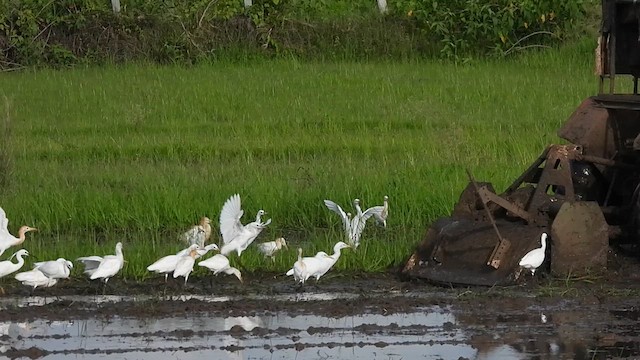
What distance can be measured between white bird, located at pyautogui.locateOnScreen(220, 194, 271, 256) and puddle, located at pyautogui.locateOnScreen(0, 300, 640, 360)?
65.9 inches

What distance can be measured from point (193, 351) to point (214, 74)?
40.1 ft

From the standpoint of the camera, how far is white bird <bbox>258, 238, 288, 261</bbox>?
10531 millimetres

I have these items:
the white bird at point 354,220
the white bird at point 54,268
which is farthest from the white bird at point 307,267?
the white bird at point 54,268

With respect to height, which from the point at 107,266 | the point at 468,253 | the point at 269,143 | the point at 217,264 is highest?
the point at 107,266

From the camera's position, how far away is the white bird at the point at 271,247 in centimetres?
1053

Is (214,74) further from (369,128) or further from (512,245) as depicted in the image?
(512,245)

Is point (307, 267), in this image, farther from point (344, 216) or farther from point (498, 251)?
point (344, 216)

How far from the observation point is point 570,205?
32.3 feet

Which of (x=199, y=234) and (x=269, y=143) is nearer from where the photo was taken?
(x=199, y=234)

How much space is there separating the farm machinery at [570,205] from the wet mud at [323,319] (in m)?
0.19

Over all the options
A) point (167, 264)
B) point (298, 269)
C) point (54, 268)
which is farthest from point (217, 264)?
point (54, 268)

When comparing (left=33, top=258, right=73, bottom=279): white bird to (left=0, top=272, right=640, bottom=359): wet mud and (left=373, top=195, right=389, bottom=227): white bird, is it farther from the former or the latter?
(left=373, top=195, right=389, bottom=227): white bird

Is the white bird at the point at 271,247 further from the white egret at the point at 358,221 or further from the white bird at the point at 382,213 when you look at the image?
the white bird at the point at 382,213

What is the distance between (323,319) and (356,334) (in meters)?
0.43
